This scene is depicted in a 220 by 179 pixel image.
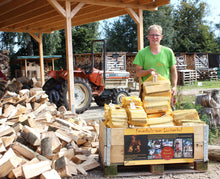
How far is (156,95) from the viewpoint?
340cm

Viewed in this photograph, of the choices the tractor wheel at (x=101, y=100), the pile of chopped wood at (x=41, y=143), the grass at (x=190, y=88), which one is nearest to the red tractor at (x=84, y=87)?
the tractor wheel at (x=101, y=100)

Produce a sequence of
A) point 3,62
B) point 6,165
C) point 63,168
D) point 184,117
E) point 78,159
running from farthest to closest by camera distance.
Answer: point 3,62 → point 78,159 → point 184,117 → point 63,168 → point 6,165

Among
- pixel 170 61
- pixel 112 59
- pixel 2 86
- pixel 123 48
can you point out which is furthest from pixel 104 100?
pixel 123 48

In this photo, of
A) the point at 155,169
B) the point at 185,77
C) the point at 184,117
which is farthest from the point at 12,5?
the point at 185,77

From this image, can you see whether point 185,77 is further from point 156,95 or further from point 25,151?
point 25,151

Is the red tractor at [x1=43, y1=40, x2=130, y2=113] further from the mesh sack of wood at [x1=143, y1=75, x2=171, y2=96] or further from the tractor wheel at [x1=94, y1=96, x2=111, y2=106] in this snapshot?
the mesh sack of wood at [x1=143, y1=75, x2=171, y2=96]

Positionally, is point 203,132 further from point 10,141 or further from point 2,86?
point 2,86

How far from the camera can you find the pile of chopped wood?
117 inches

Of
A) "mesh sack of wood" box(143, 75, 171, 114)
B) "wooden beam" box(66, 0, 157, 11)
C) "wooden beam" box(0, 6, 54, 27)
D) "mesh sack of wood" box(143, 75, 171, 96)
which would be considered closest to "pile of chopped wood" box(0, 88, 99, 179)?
"mesh sack of wood" box(143, 75, 171, 114)

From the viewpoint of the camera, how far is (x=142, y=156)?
3.12 metres

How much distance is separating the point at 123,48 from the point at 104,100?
20320 millimetres

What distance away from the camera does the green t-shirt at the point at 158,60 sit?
3.51m

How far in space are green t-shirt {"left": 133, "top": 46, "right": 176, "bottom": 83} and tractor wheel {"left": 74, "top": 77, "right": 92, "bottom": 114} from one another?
4048mm

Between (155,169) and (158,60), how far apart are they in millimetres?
1416
